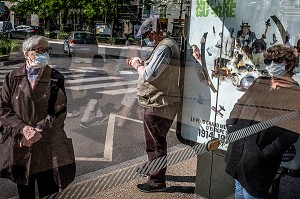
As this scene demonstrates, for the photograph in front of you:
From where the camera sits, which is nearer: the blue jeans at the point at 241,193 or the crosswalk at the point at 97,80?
the crosswalk at the point at 97,80

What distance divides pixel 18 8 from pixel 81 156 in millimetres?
1256

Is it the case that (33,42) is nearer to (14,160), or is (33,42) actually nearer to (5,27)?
(5,27)

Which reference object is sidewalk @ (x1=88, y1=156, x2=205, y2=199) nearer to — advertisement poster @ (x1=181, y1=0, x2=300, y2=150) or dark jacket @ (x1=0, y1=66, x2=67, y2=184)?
advertisement poster @ (x1=181, y1=0, x2=300, y2=150)

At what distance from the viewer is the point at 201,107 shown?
286 cm

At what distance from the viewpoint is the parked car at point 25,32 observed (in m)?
2.03

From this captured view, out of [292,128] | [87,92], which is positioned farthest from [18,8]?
[292,128]

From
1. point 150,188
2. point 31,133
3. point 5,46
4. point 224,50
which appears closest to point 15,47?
point 5,46

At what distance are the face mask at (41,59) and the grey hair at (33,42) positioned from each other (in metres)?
0.05

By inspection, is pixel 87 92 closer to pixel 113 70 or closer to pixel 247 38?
pixel 113 70

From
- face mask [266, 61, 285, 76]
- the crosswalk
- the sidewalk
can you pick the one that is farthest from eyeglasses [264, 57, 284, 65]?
the sidewalk

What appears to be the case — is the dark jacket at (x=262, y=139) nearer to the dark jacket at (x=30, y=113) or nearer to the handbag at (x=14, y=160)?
the dark jacket at (x=30, y=113)

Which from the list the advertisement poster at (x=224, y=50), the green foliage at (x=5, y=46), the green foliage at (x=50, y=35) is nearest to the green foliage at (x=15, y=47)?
the green foliage at (x=5, y=46)

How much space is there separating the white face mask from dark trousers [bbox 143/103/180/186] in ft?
3.56

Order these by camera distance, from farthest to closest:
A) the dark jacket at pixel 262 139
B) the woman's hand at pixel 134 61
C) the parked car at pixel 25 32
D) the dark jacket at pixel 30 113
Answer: the woman's hand at pixel 134 61 < the dark jacket at pixel 262 139 < the dark jacket at pixel 30 113 < the parked car at pixel 25 32
